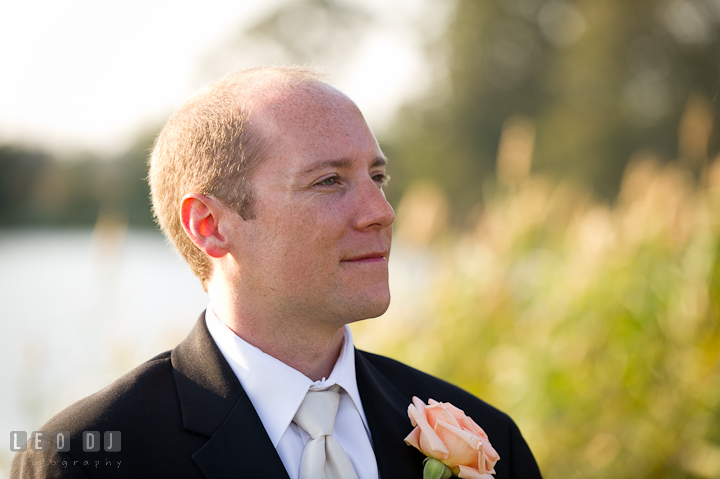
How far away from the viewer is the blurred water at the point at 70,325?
302 centimetres

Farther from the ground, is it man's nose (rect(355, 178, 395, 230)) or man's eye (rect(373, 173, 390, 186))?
man's eye (rect(373, 173, 390, 186))

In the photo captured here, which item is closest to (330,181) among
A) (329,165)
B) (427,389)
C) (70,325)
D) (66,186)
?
(329,165)

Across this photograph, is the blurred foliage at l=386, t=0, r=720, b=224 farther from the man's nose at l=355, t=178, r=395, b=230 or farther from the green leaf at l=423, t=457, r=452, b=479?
the green leaf at l=423, t=457, r=452, b=479

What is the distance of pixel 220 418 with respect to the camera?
154cm

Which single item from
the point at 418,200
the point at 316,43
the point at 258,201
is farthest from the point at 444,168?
the point at 258,201

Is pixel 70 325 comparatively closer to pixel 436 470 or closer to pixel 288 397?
pixel 288 397

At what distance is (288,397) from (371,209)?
59 cm

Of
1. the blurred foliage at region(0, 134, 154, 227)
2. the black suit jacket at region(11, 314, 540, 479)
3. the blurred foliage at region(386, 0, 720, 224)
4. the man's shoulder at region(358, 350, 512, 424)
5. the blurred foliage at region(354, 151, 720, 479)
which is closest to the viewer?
the black suit jacket at region(11, 314, 540, 479)

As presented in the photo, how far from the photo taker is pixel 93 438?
56.6 inches

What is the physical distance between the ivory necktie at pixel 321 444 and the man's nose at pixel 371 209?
51 centimetres

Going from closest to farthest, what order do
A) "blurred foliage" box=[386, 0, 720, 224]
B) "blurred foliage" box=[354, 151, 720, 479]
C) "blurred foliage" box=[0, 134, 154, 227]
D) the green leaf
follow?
the green leaf → "blurred foliage" box=[354, 151, 720, 479] → "blurred foliage" box=[0, 134, 154, 227] → "blurred foliage" box=[386, 0, 720, 224]

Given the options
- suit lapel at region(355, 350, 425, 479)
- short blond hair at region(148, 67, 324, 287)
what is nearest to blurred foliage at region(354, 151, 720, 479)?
suit lapel at region(355, 350, 425, 479)

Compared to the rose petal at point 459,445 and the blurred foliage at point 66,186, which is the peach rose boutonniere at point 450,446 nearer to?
the rose petal at point 459,445

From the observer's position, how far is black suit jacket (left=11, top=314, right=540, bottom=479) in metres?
1.43
